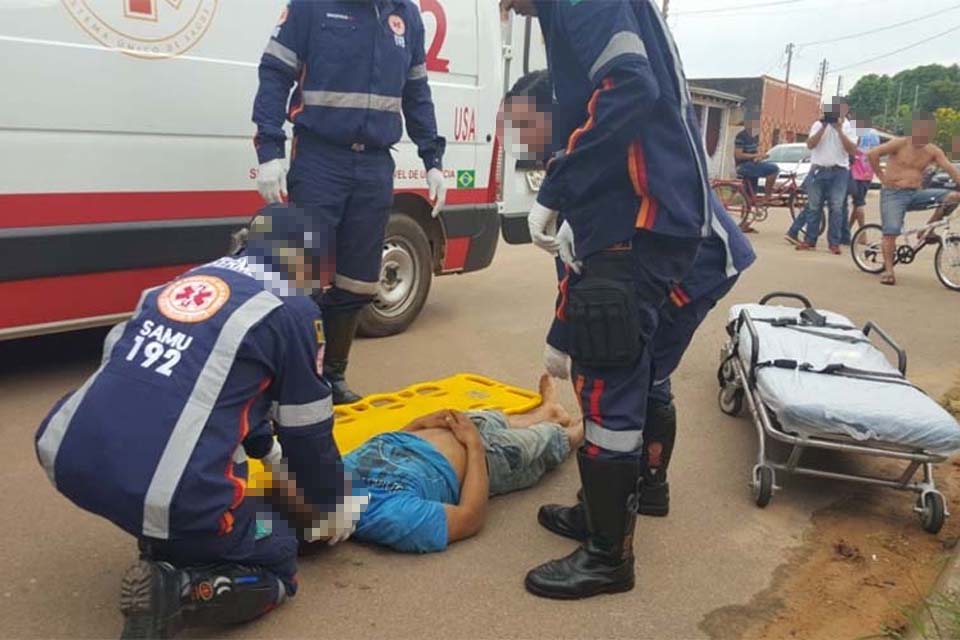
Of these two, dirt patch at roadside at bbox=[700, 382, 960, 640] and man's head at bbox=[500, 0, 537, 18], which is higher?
man's head at bbox=[500, 0, 537, 18]

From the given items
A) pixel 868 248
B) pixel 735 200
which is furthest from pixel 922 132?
pixel 735 200

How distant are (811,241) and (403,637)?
1020cm

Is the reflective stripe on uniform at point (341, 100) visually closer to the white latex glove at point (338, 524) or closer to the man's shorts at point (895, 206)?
the white latex glove at point (338, 524)

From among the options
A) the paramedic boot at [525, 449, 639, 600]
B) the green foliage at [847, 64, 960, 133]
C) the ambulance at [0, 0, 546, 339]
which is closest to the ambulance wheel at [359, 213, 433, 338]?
the ambulance at [0, 0, 546, 339]

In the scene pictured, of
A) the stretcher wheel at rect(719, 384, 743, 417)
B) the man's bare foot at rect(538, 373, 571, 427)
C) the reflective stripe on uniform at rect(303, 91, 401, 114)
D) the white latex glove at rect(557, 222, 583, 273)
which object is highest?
the reflective stripe on uniform at rect(303, 91, 401, 114)

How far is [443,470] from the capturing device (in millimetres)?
3092

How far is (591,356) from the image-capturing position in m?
2.55

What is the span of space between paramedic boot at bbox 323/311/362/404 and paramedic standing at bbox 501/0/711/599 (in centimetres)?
174

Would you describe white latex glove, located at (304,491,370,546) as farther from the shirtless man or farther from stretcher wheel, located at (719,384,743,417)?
the shirtless man

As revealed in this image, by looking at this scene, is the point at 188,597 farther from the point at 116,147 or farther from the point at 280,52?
the point at 116,147

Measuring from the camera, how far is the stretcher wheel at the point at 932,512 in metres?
3.28

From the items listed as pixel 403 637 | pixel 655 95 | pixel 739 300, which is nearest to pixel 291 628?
pixel 403 637

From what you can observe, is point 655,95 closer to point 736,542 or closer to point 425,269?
point 736,542

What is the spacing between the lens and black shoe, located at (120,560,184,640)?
213 centimetres
